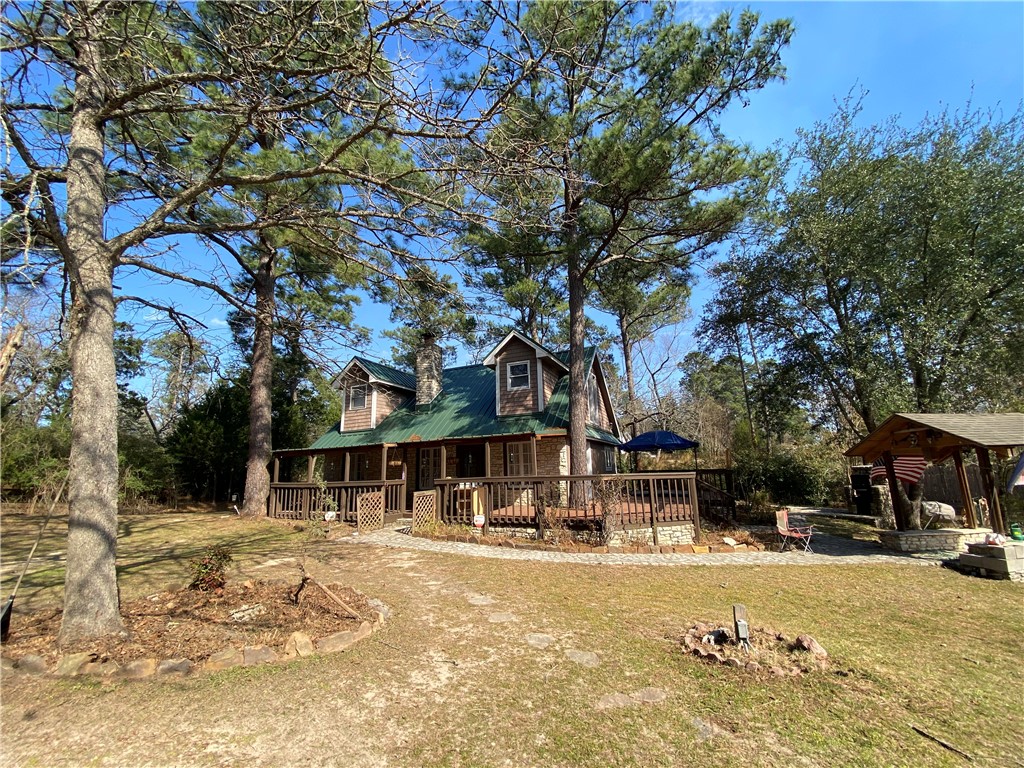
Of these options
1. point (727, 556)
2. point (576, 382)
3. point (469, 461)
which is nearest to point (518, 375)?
point (576, 382)

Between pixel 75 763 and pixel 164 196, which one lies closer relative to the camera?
pixel 75 763

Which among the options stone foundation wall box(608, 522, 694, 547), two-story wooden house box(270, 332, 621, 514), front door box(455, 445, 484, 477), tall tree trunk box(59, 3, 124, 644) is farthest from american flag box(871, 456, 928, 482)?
tall tree trunk box(59, 3, 124, 644)

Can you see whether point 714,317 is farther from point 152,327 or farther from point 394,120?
point 152,327

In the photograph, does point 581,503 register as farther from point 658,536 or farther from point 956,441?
point 956,441

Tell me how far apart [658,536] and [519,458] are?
596cm

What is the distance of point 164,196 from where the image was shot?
5.56 m

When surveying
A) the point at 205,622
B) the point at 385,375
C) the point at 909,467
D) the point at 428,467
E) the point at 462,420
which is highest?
the point at 385,375

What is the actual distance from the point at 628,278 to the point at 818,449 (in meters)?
12.7

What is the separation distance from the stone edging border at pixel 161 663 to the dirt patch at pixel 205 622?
0.29 ft

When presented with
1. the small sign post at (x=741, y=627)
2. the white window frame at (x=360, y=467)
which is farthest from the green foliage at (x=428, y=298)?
the white window frame at (x=360, y=467)

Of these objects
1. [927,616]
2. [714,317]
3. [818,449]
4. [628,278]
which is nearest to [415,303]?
[927,616]

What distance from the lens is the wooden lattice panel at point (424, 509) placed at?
1218 centimetres

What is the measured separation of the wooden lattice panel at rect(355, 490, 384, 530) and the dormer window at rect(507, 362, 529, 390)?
19.2 feet

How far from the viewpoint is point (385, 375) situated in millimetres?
19141
